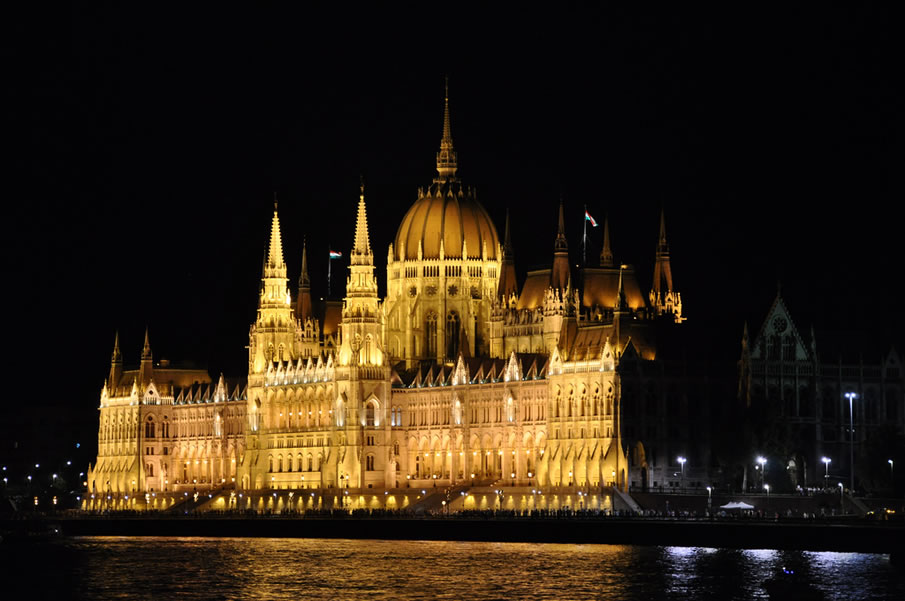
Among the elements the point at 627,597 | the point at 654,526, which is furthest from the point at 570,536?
the point at 627,597

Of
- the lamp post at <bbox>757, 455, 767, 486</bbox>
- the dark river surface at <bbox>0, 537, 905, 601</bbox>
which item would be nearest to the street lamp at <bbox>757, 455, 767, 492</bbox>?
the lamp post at <bbox>757, 455, 767, 486</bbox>

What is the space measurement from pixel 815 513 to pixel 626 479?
19615 mm

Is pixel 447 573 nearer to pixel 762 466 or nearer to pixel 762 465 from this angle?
pixel 762 465

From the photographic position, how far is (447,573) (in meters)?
163

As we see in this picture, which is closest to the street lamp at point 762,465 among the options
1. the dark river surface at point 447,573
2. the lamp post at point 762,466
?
the lamp post at point 762,466

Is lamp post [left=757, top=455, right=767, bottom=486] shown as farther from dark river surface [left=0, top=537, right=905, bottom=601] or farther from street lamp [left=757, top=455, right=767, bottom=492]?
dark river surface [left=0, top=537, right=905, bottom=601]

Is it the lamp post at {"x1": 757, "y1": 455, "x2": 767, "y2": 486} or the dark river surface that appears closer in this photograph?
the dark river surface

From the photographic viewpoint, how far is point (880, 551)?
163125 mm

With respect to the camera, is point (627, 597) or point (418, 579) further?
point (418, 579)

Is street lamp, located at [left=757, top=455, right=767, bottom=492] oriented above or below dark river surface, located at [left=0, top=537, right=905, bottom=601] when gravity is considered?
above

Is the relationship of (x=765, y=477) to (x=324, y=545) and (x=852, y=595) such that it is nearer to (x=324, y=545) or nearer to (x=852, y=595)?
Answer: (x=324, y=545)

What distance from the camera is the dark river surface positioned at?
5955 inches

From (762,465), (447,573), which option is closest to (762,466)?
(762,465)

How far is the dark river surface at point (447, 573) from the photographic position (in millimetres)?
151250
